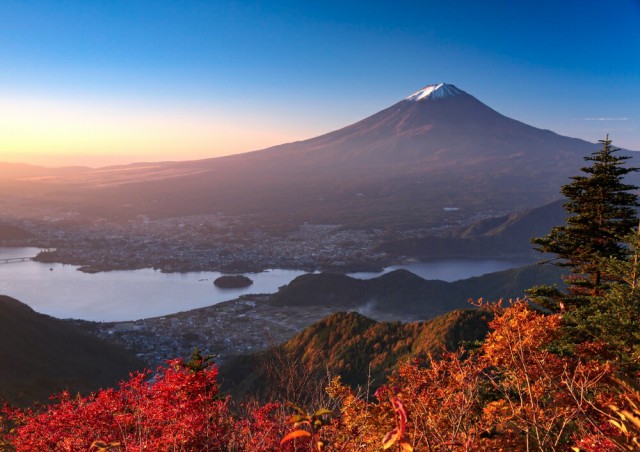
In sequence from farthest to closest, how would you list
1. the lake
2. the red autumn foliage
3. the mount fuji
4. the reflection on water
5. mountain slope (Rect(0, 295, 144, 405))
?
the mount fuji < the reflection on water < the lake < mountain slope (Rect(0, 295, 144, 405)) < the red autumn foliage

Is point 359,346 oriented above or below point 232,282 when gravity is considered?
above

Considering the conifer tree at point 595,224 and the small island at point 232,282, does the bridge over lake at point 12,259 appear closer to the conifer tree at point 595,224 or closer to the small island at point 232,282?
the small island at point 232,282

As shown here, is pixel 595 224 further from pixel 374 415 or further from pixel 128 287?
pixel 128 287

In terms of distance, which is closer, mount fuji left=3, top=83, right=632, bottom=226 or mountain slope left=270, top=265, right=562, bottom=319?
mountain slope left=270, top=265, right=562, bottom=319

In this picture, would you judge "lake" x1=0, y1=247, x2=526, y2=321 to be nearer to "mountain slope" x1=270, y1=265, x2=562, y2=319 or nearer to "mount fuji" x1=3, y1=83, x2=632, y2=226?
"mountain slope" x1=270, y1=265, x2=562, y2=319

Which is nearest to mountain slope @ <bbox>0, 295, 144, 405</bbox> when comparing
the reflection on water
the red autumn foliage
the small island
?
the red autumn foliage

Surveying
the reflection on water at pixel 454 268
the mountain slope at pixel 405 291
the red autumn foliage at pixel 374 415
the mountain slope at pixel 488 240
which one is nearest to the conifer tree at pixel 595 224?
the red autumn foliage at pixel 374 415

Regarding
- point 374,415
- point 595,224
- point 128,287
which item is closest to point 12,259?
point 128,287
